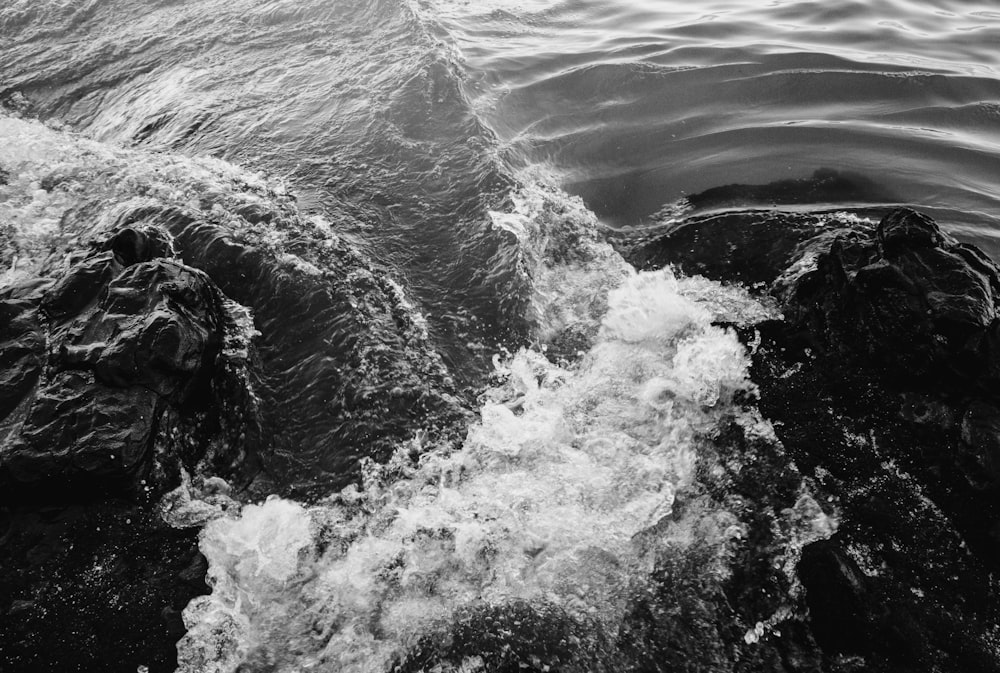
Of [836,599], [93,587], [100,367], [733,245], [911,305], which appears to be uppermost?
[100,367]

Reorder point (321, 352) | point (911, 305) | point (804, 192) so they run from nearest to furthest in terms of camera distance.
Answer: point (911, 305) < point (321, 352) < point (804, 192)

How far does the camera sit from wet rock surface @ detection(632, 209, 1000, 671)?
3.04m

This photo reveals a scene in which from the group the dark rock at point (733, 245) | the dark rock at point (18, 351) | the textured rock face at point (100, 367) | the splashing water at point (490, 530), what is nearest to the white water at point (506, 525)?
the splashing water at point (490, 530)

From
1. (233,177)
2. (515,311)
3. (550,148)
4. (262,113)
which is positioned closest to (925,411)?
(515,311)

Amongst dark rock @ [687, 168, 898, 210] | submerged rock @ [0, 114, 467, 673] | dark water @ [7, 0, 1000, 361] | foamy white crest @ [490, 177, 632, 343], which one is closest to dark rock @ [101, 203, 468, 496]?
submerged rock @ [0, 114, 467, 673]

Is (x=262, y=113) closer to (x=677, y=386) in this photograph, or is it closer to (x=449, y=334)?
(x=449, y=334)

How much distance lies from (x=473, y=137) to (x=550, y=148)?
93 centimetres

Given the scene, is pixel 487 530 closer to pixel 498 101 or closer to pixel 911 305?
pixel 911 305

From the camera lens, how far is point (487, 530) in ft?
11.2

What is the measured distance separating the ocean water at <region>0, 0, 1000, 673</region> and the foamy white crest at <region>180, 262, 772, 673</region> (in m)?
0.02

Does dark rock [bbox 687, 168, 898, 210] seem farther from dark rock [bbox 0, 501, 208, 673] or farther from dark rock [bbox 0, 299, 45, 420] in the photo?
dark rock [bbox 0, 299, 45, 420]

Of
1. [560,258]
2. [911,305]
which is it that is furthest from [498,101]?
[911,305]

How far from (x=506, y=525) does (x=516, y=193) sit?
10.8ft

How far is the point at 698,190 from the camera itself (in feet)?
20.3
